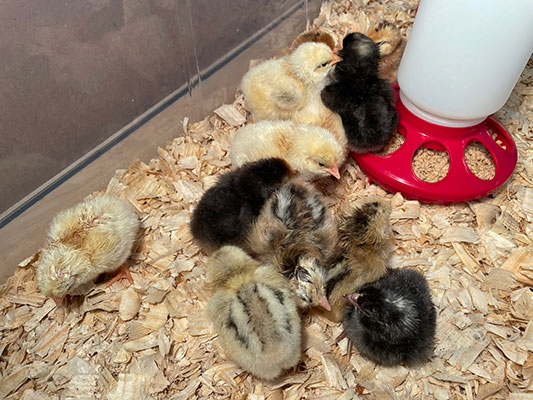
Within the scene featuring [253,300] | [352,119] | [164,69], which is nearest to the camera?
[253,300]

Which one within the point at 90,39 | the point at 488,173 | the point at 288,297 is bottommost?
the point at 488,173

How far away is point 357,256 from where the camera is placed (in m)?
1.66

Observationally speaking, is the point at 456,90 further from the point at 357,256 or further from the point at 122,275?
the point at 122,275

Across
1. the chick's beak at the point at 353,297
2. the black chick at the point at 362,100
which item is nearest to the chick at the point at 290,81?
the black chick at the point at 362,100

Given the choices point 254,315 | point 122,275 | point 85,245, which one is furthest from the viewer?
point 122,275

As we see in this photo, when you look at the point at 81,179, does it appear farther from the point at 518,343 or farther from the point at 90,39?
the point at 518,343

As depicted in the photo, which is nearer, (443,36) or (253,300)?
(253,300)

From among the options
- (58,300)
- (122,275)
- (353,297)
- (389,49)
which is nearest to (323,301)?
(353,297)

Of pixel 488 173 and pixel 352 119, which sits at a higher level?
pixel 352 119

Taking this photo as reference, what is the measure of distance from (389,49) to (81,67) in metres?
1.41

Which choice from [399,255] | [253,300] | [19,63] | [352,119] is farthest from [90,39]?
[399,255]

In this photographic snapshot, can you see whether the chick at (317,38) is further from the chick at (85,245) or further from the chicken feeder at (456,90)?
the chick at (85,245)

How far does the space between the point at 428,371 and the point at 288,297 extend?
58 cm

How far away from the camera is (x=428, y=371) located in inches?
66.0
